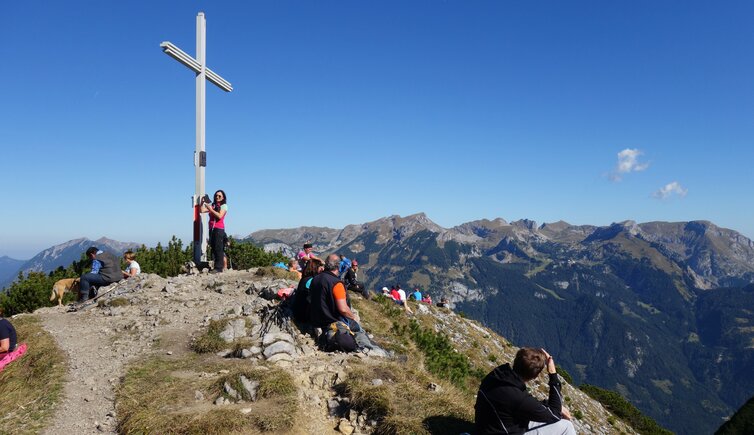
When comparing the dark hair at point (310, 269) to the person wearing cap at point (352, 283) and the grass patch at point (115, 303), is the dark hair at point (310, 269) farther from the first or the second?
the grass patch at point (115, 303)

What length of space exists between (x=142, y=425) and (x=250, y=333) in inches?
179

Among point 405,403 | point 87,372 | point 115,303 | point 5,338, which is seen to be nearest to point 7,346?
point 5,338

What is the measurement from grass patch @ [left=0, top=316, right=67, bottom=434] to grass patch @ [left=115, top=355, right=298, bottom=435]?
4.16 ft

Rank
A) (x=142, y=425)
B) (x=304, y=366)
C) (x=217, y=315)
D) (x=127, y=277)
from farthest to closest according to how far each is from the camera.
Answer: (x=127, y=277) < (x=217, y=315) < (x=304, y=366) < (x=142, y=425)

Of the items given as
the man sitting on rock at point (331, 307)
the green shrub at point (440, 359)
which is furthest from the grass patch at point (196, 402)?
the green shrub at point (440, 359)

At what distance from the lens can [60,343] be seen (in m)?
11.6

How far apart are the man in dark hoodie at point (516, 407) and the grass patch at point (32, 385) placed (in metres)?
7.70

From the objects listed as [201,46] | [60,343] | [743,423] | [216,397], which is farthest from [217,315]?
[743,423]

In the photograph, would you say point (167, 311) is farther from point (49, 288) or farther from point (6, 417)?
point (49, 288)

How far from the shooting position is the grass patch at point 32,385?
7555 mm

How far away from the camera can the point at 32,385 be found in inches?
359

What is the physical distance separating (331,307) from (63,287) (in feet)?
43.2

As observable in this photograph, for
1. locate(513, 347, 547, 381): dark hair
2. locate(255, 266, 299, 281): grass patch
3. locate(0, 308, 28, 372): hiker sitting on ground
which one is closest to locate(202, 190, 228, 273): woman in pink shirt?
locate(255, 266, 299, 281): grass patch

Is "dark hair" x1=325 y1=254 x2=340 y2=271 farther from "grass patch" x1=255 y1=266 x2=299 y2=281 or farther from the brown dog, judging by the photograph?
the brown dog
